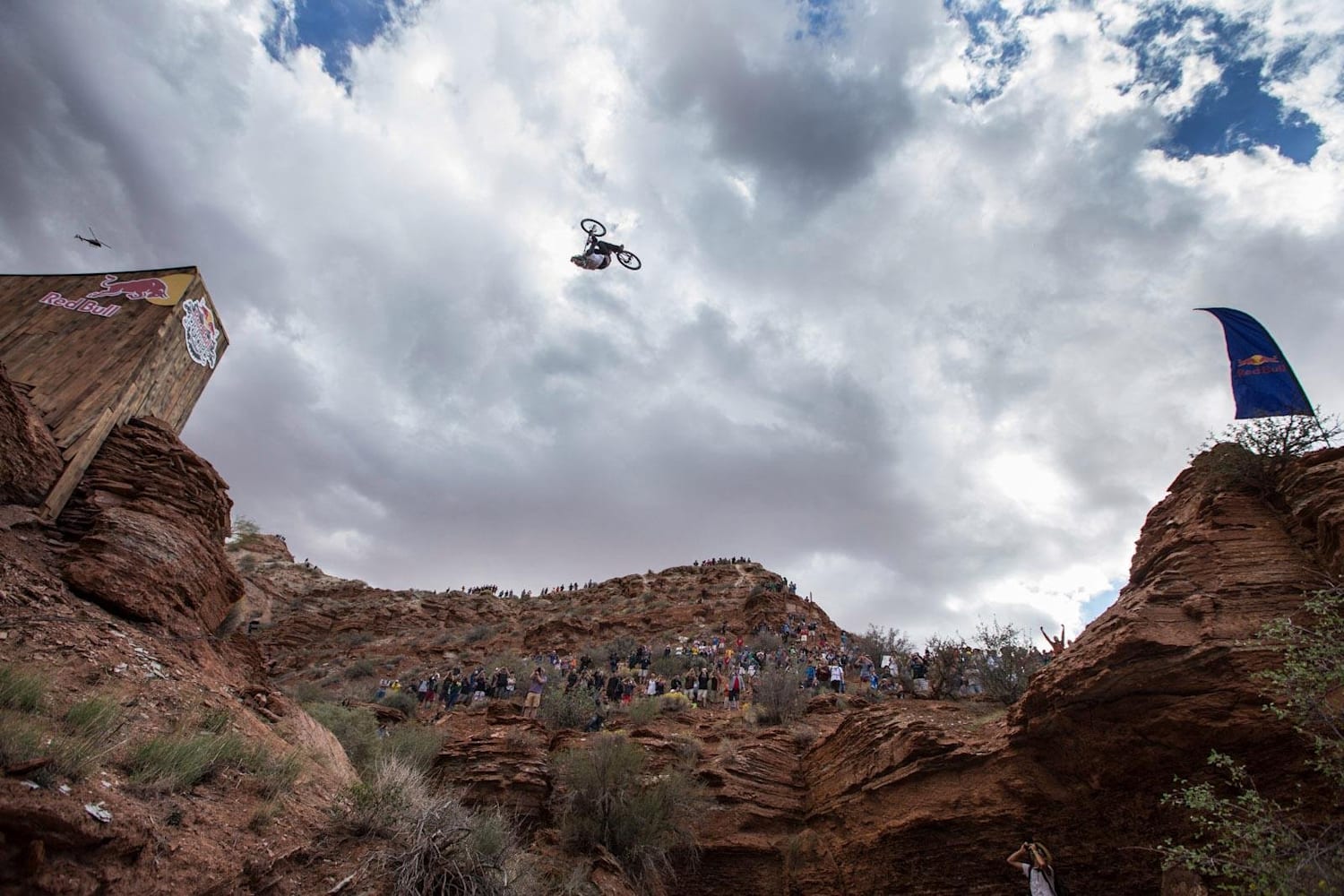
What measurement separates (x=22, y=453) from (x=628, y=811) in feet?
38.8

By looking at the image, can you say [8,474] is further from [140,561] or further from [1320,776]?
[1320,776]

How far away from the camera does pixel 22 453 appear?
383 inches

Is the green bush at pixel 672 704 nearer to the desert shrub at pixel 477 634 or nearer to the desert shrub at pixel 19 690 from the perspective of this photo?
the desert shrub at pixel 19 690

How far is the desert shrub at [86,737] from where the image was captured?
5.47 m

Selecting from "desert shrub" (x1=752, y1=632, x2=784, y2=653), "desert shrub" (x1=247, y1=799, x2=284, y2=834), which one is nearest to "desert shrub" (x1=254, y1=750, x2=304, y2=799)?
"desert shrub" (x1=247, y1=799, x2=284, y2=834)

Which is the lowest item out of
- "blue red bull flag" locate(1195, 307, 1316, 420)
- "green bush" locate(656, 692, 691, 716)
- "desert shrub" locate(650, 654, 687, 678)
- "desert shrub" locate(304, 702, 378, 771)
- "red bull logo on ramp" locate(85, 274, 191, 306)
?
"desert shrub" locate(304, 702, 378, 771)

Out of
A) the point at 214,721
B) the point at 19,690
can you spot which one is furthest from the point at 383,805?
the point at 19,690

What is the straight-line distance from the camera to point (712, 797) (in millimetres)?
12453

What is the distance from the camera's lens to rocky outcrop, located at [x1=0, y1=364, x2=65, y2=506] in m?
9.46

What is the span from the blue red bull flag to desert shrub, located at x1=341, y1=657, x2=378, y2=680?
33.5 metres

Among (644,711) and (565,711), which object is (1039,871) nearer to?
(644,711)

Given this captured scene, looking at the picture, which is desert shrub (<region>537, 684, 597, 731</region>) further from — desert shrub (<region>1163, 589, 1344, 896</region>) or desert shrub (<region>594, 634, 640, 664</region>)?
desert shrub (<region>1163, 589, 1344, 896</region>)

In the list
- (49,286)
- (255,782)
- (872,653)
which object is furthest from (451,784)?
(872,653)

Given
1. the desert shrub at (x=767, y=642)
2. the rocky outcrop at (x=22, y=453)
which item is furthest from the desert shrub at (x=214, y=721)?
the desert shrub at (x=767, y=642)
